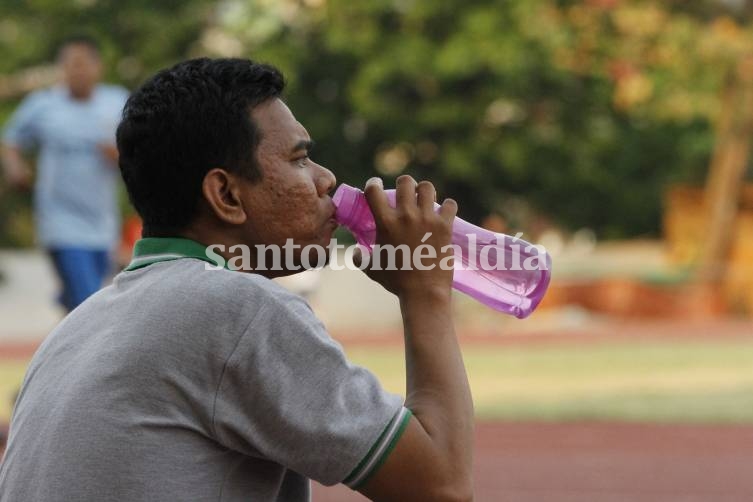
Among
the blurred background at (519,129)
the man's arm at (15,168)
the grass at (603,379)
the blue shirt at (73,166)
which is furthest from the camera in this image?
the blurred background at (519,129)

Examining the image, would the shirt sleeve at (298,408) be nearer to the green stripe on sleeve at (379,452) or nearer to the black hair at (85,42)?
the green stripe on sleeve at (379,452)

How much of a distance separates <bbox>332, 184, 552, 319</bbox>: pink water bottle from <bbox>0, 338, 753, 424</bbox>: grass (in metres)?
6.60

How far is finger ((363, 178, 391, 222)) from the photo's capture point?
8.02 ft

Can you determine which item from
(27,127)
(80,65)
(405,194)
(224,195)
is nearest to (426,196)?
(405,194)

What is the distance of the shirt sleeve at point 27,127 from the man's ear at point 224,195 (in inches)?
234

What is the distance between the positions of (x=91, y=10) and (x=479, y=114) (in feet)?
23.8

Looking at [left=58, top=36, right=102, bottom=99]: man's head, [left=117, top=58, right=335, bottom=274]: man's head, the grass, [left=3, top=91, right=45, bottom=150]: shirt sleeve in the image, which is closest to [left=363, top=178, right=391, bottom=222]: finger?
[left=117, top=58, right=335, bottom=274]: man's head

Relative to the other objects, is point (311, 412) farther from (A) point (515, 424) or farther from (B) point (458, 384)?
(A) point (515, 424)

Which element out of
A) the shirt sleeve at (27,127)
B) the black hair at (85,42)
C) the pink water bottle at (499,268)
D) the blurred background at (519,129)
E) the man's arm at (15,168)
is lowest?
the pink water bottle at (499,268)

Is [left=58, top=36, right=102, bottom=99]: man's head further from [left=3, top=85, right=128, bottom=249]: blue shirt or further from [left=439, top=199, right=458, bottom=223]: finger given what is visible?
[left=439, top=199, right=458, bottom=223]: finger

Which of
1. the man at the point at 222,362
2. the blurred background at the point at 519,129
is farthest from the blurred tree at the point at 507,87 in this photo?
the man at the point at 222,362

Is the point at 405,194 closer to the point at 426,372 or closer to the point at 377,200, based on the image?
the point at 377,200

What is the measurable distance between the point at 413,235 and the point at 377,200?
0.27 ft

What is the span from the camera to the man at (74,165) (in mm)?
8000
